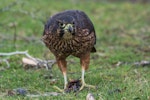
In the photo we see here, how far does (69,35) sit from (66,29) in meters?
0.12

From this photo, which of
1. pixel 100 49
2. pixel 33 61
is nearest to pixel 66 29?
pixel 33 61

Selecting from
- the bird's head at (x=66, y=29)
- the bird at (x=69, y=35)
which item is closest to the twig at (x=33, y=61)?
the bird at (x=69, y=35)

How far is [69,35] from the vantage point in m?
5.79

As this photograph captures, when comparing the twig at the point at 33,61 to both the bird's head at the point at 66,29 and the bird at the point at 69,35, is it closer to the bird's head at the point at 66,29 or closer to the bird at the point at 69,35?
the bird at the point at 69,35

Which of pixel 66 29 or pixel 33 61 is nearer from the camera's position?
pixel 66 29

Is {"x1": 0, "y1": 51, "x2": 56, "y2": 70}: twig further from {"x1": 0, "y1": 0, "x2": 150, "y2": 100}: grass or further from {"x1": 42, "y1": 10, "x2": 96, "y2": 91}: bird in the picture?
{"x1": 42, "y1": 10, "x2": 96, "y2": 91}: bird

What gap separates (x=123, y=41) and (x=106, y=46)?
65cm

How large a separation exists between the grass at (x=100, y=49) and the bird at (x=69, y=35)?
0.50m

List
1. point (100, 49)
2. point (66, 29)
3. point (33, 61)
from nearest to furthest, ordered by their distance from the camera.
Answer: point (66, 29)
point (33, 61)
point (100, 49)

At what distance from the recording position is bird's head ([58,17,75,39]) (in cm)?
571

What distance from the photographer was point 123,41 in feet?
35.4

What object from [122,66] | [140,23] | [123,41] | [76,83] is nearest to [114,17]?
[140,23]

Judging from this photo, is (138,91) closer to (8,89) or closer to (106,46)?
(8,89)

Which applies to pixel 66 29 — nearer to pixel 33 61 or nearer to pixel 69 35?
pixel 69 35
